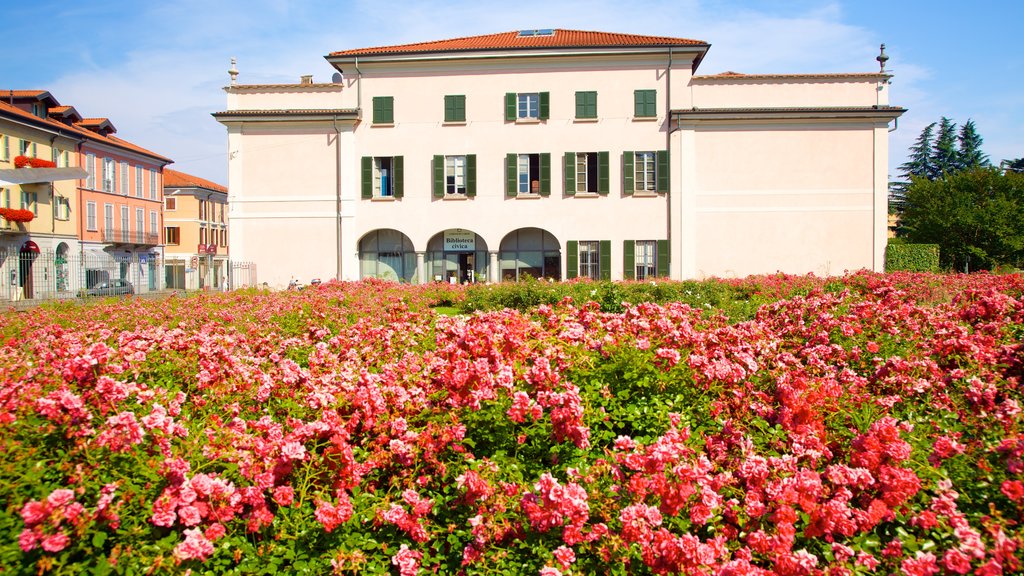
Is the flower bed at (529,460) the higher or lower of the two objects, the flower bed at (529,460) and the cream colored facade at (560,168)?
the lower

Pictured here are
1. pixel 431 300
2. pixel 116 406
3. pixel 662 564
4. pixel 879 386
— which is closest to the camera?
pixel 662 564

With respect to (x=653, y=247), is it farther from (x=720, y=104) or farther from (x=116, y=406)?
(x=116, y=406)

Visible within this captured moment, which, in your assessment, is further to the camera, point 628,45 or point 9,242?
point 9,242

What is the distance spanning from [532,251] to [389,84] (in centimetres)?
1010

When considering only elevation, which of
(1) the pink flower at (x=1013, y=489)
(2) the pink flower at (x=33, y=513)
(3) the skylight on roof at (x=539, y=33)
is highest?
(3) the skylight on roof at (x=539, y=33)

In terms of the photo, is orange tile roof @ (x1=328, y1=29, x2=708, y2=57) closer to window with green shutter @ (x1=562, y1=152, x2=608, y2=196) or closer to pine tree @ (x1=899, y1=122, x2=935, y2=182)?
window with green shutter @ (x1=562, y1=152, x2=608, y2=196)

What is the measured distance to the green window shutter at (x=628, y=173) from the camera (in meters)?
29.8

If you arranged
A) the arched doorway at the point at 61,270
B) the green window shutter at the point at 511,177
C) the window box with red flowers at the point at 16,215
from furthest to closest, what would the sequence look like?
1. the window box with red flowers at the point at 16,215
2. the green window shutter at the point at 511,177
3. the arched doorway at the point at 61,270

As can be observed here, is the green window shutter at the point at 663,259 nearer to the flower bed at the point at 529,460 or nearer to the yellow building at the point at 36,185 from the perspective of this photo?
the flower bed at the point at 529,460

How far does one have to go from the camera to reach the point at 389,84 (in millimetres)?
30953

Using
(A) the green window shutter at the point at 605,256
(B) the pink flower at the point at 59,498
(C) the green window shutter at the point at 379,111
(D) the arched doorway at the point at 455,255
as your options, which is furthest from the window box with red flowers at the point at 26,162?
(B) the pink flower at the point at 59,498

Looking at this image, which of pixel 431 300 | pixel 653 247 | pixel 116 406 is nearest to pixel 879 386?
pixel 116 406

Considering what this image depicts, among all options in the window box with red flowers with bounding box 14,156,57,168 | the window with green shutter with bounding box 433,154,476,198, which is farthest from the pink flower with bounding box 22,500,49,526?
the window box with red flowers with bounding box 14,156,57,168

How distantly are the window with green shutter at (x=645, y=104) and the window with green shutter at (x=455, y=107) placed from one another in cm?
769
